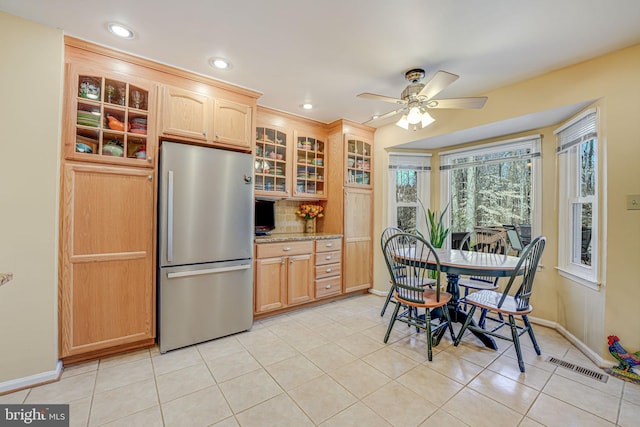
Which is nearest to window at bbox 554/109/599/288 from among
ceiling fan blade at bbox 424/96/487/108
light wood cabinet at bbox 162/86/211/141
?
ceiling fan blade at bbox 424/96/487/108

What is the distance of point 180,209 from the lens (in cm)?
239

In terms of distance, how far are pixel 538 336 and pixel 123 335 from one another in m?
3.78

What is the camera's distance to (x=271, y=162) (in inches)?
138

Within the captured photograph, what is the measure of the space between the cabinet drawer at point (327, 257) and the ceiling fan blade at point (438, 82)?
2.14m

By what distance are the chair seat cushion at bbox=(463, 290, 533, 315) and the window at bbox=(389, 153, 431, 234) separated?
169 centimetres

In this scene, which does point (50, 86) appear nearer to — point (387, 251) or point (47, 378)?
point (47, 378)

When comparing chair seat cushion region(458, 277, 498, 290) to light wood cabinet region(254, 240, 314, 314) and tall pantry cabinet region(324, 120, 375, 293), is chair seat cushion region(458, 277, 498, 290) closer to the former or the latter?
tall pantry cabinet region(324, 120, 375, 293)

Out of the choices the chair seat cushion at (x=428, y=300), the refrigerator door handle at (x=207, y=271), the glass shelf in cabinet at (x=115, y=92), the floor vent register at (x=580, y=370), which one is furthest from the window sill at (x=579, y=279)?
the glass shelf in cabinet at (x=115, y=92)

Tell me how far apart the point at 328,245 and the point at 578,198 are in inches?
103

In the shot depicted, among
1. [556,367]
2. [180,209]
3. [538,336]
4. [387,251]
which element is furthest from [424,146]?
[180,209]

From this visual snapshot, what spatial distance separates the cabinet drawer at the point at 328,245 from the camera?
354 centimetres

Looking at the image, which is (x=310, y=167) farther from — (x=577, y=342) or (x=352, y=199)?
(x=577, y=342)

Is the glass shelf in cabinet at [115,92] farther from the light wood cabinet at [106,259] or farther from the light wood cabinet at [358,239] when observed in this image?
the light wood cabinet at [358,239]

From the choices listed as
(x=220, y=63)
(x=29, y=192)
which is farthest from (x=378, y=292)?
(x=29, y=192)
